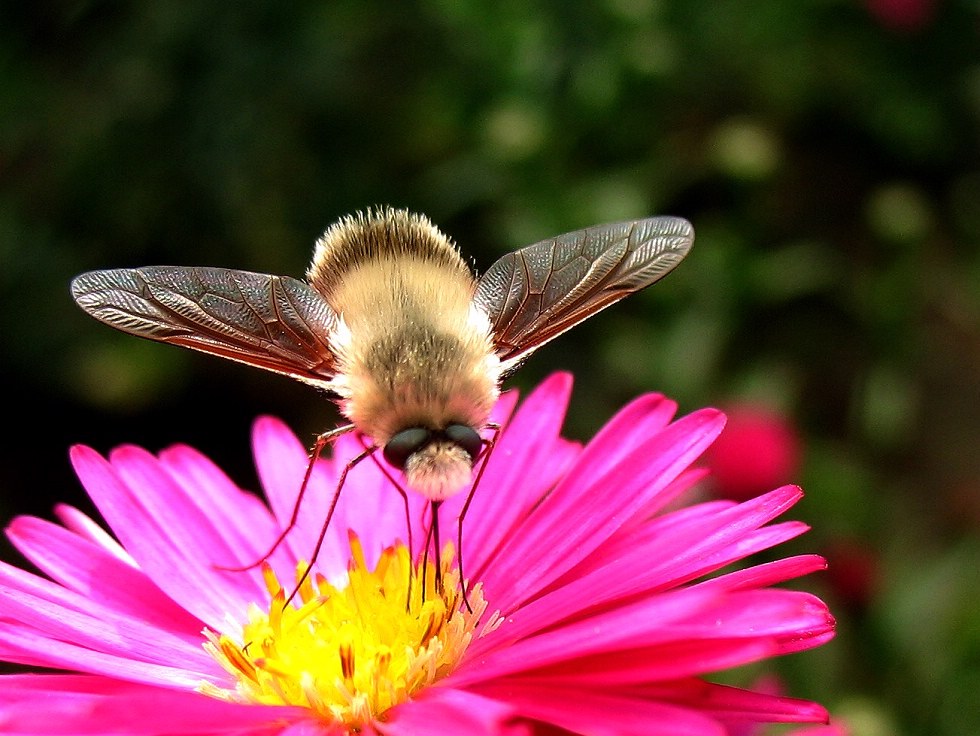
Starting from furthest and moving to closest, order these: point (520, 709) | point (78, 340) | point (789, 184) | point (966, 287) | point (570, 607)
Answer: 1. point (789, 184)
2. point (966, 287)
3. point (78, 340)
4. point (570, 607)
5. point (520, 709)

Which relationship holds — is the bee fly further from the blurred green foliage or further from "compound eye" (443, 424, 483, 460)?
the blurred green foliage

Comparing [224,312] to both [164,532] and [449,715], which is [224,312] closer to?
[164,532]

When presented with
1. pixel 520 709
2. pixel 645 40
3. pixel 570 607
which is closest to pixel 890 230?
pixel 645 40

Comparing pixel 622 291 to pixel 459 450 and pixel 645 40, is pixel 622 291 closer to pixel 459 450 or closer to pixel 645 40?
pixel 459 450

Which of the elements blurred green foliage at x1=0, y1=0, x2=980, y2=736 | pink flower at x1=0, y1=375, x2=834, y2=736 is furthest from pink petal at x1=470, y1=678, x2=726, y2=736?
blurred green foliage at x1=0, y1=0, x2=980, y2=736

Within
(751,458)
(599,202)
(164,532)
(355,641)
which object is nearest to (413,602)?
(355,641)
